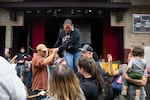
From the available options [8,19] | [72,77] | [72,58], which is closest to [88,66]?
[72,77]

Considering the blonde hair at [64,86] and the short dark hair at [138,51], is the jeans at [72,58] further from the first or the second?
the blonde hair at [64,86]

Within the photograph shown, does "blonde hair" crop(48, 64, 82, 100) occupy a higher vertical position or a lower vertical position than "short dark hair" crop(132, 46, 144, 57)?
lower

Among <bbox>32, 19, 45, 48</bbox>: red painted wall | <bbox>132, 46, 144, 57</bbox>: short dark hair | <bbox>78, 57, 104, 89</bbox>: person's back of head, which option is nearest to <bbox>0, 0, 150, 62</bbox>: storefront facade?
<bbox>32, 19, 45, 48</bbox>: red painted wall

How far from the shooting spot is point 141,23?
16.9 meters

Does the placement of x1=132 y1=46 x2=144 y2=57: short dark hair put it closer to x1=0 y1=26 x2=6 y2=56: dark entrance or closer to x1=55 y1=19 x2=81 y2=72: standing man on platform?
x1=55 y1=19 x2=81 y2=72: standing man on platform

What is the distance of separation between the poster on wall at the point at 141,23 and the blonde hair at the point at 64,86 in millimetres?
13990

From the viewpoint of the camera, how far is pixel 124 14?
17219 millimetres

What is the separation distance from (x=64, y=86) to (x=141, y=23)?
46.3 feet

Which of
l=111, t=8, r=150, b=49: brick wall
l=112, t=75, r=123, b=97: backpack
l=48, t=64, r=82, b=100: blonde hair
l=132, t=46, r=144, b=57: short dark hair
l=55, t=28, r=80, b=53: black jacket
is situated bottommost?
l=112, t=75, r=123, b=97: backpack

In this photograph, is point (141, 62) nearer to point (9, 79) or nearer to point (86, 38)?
point (9, 79)

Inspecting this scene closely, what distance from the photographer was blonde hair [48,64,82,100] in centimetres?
322

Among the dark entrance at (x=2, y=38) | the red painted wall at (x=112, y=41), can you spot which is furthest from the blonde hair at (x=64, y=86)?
the dark entrance at (x=2, y=38)

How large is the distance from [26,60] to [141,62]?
804cm

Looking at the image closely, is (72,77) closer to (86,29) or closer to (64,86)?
(64,86)
